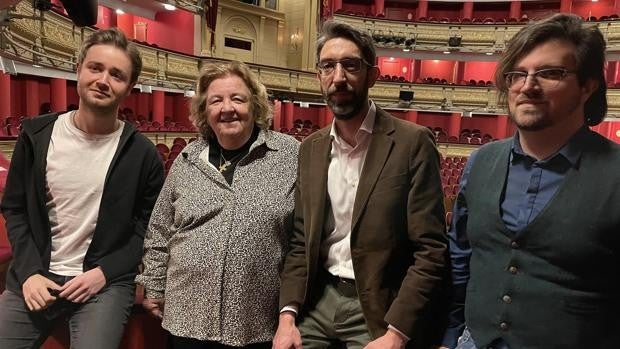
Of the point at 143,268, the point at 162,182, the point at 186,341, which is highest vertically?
the point at 162,182

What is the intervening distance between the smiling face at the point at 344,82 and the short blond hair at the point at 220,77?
206 millimetres

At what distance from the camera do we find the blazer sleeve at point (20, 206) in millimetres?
1178

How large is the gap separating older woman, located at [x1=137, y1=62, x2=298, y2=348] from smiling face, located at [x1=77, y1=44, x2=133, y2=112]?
21 cm

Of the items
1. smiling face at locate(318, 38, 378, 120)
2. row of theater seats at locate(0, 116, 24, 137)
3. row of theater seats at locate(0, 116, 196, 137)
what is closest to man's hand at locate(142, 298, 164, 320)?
smiling face at locate(318, 38, 378, 120)

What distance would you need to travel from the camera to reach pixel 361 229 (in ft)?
3.68

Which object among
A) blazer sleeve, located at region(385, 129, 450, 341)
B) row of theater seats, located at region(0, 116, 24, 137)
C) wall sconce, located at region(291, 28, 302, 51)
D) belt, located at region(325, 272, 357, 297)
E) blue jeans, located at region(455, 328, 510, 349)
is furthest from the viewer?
wall sconce, located at region(291, 28, 302, 51)

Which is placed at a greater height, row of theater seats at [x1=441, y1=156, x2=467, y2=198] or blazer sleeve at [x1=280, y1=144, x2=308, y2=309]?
blazer sleeve at [x1=280, y1=144, x2=308, y2=309]

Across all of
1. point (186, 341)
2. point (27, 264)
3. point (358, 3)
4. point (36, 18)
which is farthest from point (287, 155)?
point (358, 3)

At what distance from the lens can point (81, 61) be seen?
1206 mm

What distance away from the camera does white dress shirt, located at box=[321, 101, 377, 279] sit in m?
1.18

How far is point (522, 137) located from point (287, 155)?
0.61 m

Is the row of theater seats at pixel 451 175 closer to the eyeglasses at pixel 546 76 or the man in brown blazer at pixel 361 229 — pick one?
the man in brown blazer at pixel 361 229

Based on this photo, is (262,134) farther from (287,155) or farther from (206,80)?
(206,80)

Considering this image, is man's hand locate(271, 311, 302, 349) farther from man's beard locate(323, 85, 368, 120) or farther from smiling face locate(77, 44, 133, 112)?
smiling face locate(77, 44, 133, 112)
